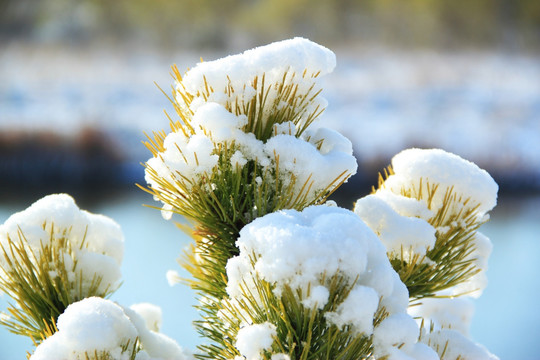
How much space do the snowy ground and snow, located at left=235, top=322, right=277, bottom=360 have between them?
433 centimetres

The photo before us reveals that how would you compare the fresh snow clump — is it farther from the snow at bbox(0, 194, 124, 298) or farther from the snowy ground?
the snowy ground

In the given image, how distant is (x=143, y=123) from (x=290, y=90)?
548 cm

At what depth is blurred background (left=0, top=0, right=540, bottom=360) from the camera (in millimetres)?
3459

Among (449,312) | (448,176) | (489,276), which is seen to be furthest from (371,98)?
(448,176)

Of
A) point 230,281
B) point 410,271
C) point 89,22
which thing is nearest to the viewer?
point 230,281

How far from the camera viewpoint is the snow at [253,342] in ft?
1.38

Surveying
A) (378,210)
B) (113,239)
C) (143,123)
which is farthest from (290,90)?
(143,123)

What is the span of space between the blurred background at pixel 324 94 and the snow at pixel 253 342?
2.31m

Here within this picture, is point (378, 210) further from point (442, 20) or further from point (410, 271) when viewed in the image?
point (442, 20)

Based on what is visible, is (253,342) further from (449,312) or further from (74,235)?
(449,312)

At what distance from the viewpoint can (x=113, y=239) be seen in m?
0.65

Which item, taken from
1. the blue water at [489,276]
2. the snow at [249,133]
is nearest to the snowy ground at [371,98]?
the blue water at [489,276]

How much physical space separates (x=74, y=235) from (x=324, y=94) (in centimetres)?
532

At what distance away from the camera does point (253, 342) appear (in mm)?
422
